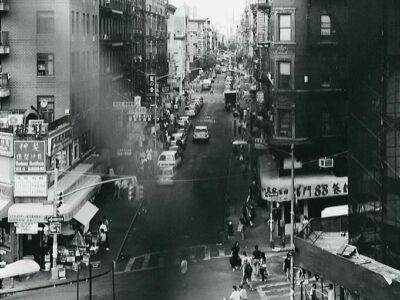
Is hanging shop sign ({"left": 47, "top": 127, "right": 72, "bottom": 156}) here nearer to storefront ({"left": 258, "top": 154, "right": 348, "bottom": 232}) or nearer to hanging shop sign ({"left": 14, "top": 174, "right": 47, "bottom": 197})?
hanging shop sign ({"left": 14, "top": 174, "right": 47, "bottom": 197})

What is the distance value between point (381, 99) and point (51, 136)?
17.8 m

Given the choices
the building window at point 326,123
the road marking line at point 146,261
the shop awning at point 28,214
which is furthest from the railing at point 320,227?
the building window at point 326,123

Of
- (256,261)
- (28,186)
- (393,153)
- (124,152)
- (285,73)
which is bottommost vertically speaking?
(256,261)

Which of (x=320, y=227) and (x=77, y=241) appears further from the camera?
(x=77, y=241)

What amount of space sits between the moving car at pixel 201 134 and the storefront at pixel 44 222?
21.0m

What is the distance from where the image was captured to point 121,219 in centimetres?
3997

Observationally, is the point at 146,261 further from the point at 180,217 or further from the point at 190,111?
the point at 190,111

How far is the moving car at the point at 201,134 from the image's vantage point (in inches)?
2250

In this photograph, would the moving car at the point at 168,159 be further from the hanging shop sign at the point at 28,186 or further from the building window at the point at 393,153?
the building window at the point at 393,153

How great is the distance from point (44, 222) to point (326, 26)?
1614 cm

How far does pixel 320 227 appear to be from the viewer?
26.3m

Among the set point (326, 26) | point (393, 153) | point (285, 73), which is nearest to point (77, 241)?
point (285, 73)

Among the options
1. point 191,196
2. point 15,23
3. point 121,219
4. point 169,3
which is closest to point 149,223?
point 121,219

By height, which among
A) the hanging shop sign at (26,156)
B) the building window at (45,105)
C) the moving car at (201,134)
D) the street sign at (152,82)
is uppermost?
the street sign at (152,82)
